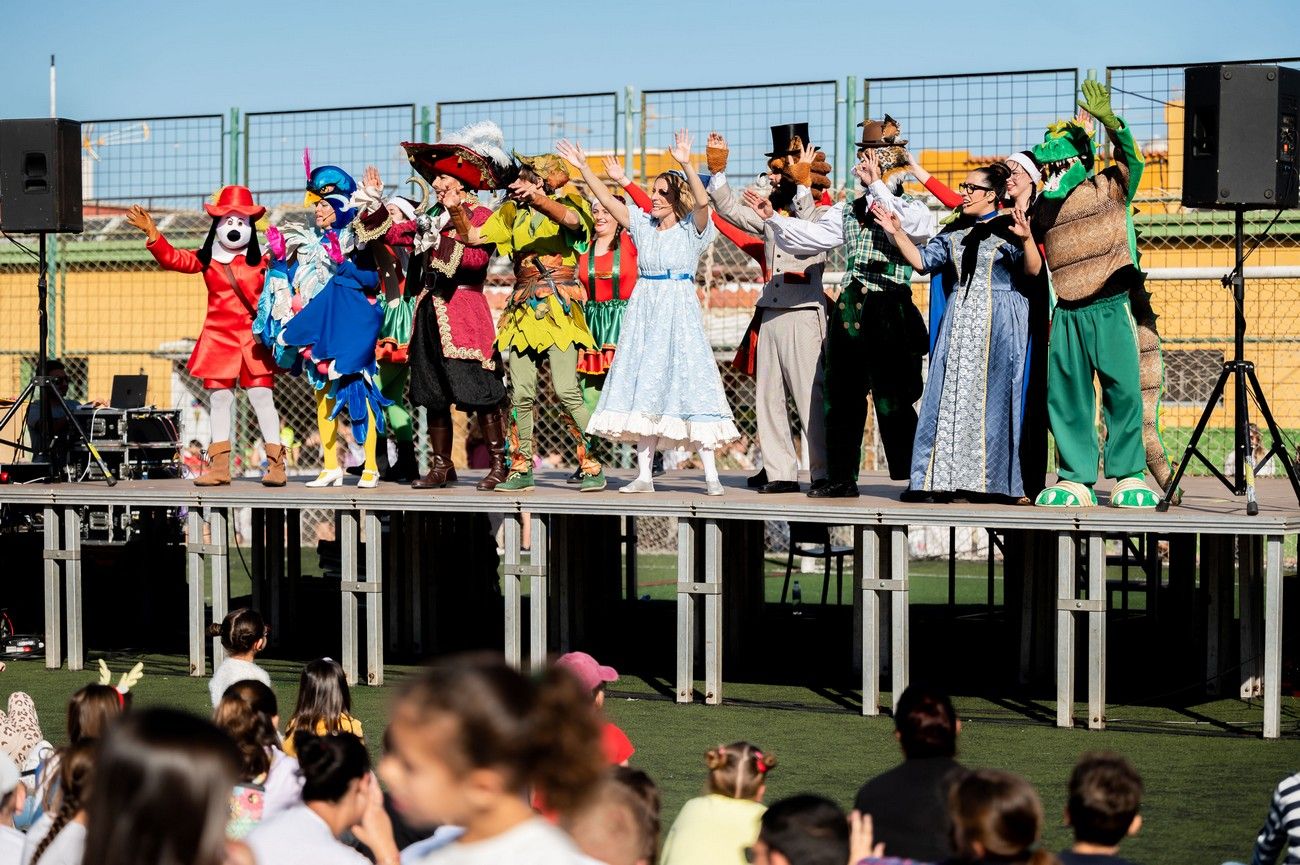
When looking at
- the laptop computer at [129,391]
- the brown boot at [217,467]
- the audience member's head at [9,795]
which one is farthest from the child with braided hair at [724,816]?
the laptop computer at [129,391]

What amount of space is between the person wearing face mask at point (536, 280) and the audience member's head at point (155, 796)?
21.6 ft

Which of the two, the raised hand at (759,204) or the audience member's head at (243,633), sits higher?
the raised hand at (759,204)

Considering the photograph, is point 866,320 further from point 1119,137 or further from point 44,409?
point 44,409

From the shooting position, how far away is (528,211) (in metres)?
8.80

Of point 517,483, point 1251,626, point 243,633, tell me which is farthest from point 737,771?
point 517,483

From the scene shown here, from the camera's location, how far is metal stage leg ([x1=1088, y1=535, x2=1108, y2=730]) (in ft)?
24.4

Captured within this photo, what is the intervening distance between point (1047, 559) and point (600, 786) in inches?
277

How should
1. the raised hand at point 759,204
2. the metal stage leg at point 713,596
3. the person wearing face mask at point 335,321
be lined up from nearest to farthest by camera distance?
the metal stage leg at point 713,596 → the raised hand at point 759,204 → the person wearing face mask at point 335,321

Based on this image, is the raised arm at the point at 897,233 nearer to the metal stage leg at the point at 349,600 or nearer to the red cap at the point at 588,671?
the metal stage leg at the point at 349,600

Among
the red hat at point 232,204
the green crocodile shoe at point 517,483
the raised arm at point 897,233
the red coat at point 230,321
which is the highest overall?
the red hat at point 232,204

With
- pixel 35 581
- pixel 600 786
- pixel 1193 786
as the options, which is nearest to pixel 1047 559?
pixel 1193 786

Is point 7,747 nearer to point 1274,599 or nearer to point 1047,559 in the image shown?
point 1274,599

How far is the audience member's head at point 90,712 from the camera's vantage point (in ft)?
14.3

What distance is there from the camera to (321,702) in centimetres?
530
